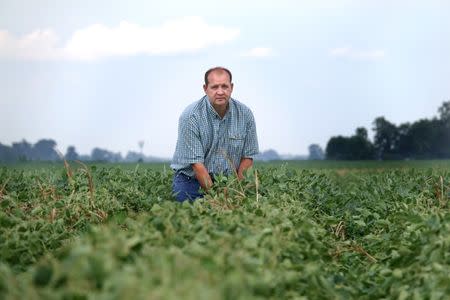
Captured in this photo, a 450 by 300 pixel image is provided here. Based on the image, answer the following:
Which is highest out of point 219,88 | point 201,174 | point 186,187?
point 219,88

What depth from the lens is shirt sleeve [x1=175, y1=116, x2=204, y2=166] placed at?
7.66m

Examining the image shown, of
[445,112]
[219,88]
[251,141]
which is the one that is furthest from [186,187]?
[445,112]

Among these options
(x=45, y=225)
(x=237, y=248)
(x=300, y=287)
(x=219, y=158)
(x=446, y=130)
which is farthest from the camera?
(x=446, y=130)

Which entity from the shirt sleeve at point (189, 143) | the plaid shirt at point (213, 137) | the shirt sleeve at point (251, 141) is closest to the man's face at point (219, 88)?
the plaid shirt at point (213, 137)

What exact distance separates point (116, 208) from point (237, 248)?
3.48 m

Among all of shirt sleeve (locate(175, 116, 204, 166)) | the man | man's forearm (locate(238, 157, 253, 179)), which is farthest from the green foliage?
shirt sleeve (locate(175, 116, 204, 166))

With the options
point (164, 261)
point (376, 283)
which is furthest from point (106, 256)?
point (376, 283)

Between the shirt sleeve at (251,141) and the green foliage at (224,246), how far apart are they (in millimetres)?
428

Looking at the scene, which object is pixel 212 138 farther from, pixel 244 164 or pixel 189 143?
pixel 244 164

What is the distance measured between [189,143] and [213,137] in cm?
32

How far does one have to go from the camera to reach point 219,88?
7.52 meters

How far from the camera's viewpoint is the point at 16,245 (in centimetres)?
533

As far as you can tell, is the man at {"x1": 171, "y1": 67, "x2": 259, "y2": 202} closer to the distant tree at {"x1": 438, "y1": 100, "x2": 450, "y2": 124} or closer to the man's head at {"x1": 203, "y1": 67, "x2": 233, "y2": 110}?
the man's head at {"x1": 203, "y1": 67, "x2": 233, "y2": 110}

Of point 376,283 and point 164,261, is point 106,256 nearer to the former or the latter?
point 164,261
